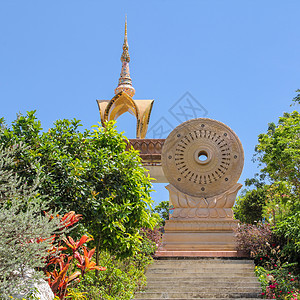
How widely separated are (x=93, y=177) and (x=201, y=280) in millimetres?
3377

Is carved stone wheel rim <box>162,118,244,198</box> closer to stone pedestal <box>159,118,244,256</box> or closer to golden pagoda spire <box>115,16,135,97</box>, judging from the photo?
stone pedestal <box>159,118,244,256</box>

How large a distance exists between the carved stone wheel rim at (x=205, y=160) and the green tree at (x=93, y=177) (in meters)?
4.78

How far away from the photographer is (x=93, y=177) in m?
7.79

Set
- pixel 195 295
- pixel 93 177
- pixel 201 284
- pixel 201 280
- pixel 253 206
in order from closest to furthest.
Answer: pixel 93 177
pixel 195 295
pixel 201 284
pixel 201 280
pixel 253 206

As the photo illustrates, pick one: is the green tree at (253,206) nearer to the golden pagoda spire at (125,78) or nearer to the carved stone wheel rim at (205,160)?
the carved stone wheel rim at (205,160)

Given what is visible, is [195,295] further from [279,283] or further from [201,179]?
[201,179]

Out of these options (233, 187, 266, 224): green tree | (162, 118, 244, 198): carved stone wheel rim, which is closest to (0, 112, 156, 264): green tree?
(162, 118, 244, 198): carved stone wheel rim

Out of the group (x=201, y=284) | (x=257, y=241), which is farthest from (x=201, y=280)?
(x=257, y=241)

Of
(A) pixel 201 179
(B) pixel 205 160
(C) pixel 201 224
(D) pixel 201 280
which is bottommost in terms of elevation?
(D) pixel 201 280

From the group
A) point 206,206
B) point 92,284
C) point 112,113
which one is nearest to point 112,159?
point 92,284

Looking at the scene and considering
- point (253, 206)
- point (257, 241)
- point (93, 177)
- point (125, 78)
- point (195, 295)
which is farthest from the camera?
point (125, 78)

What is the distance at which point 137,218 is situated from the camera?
7.93 m

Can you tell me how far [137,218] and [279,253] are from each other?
3693mm

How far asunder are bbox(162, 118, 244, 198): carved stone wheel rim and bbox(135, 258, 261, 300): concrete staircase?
9.09ft
